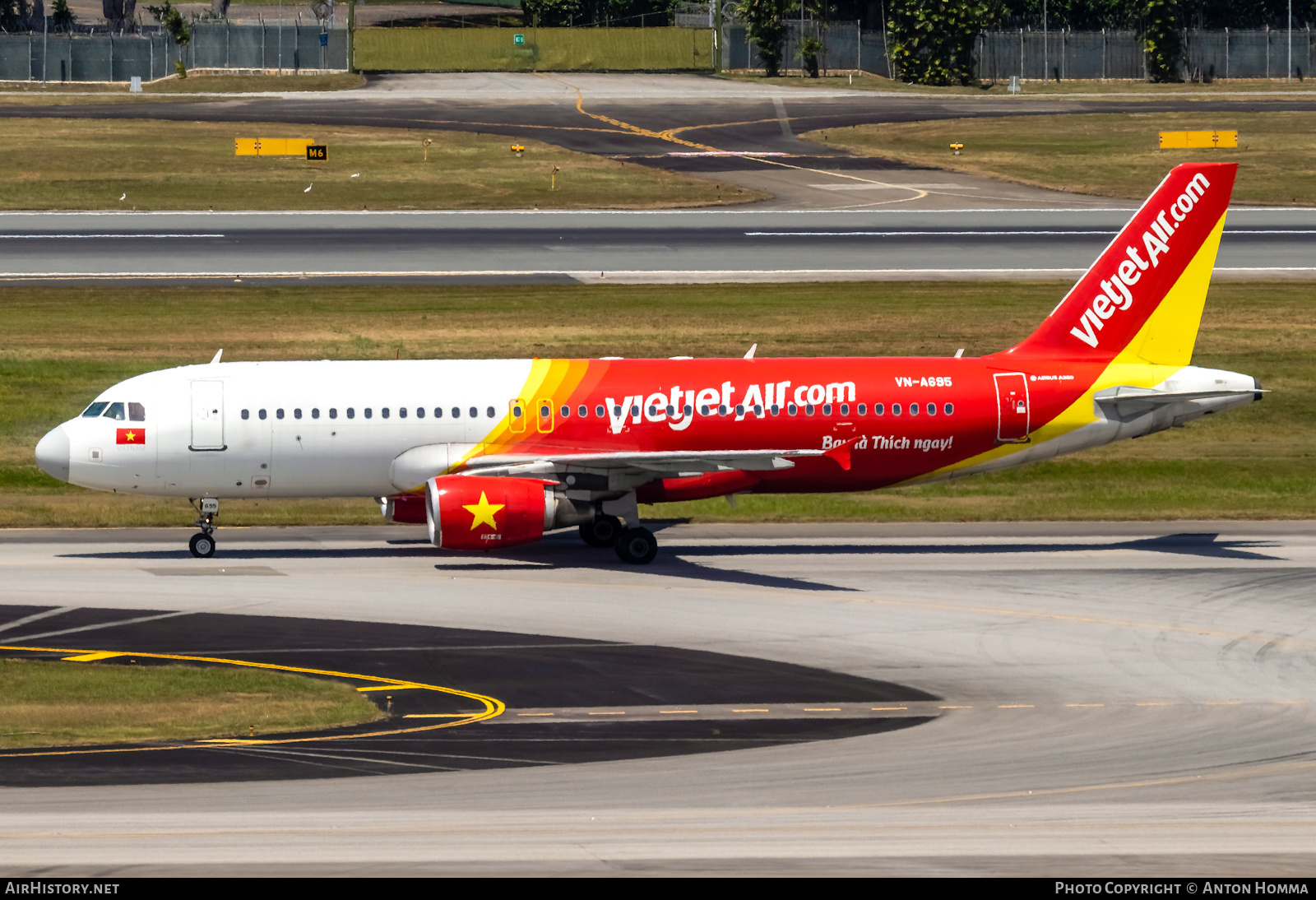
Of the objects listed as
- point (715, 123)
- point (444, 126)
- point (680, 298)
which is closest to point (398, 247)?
point (680, 298)

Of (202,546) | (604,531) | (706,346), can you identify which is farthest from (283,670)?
(706,346)

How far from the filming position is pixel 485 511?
37.6 meters

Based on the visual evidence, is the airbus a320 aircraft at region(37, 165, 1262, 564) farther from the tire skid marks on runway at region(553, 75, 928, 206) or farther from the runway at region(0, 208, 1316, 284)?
the tire skid marks on runway at region(553, 75, 928, 206)

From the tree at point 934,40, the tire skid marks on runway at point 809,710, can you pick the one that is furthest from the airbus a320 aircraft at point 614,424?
the tree at point 934,40

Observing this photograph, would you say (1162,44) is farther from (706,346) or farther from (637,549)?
(637,549)

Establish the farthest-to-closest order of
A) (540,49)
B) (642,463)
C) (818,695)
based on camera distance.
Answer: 1. (540,49)
2. (642,463)
3. (818,695)

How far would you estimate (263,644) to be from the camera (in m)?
32.6

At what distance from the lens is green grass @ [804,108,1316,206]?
101 m

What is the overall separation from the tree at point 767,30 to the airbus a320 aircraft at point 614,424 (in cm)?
11102

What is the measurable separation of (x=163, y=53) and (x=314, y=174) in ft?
194

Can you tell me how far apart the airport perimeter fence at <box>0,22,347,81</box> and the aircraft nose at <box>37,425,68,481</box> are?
386 ft

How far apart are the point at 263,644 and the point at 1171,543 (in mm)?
22546

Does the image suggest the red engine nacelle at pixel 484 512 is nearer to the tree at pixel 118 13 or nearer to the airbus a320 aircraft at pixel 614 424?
the airbus a320 aircraft at pixel 614 424
